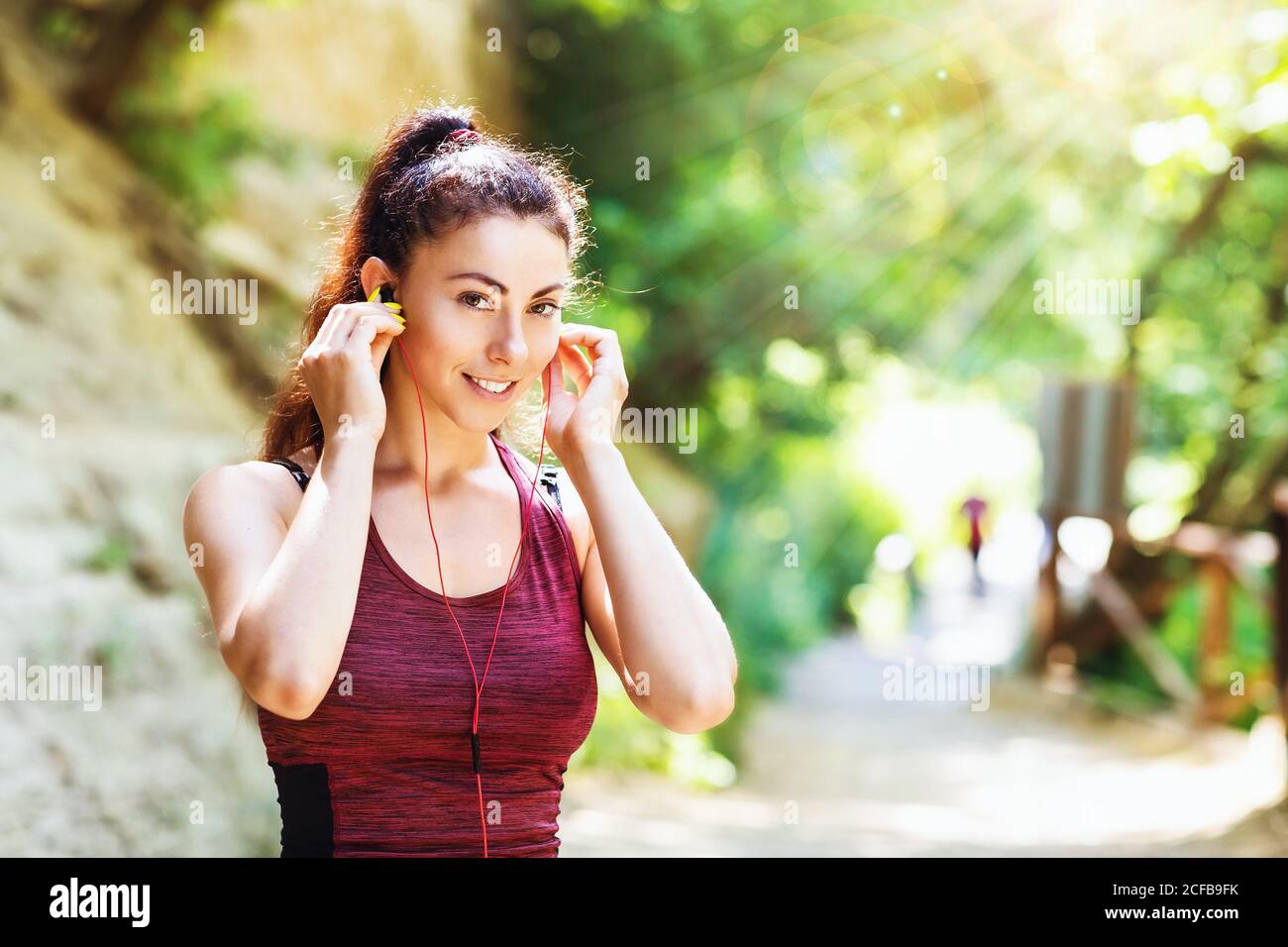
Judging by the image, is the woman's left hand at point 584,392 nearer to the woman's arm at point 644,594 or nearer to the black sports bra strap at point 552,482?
the woman's arm at point 644,594

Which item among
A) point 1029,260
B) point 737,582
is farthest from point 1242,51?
point 737,582

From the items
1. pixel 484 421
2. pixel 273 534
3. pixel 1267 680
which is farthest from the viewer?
pixel 1267 680

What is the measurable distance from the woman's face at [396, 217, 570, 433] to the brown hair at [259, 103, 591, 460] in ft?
0.11

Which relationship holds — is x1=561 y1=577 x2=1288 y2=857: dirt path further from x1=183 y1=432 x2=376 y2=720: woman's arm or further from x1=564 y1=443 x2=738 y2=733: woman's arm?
x1=183 y1=432 x2=376 y2=720: woman's arm

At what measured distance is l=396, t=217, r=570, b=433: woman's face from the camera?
1.73m

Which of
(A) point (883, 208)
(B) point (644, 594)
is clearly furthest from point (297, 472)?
(A) point (883, 208)

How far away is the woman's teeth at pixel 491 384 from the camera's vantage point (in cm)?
175

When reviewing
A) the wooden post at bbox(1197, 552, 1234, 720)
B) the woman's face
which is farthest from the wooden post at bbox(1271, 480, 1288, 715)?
the woman's face

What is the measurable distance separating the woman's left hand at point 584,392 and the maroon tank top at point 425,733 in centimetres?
24

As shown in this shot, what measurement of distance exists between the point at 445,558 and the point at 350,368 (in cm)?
31

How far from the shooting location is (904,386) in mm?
15727

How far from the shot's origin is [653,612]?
1688mm

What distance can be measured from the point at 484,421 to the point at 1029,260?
507 inches
